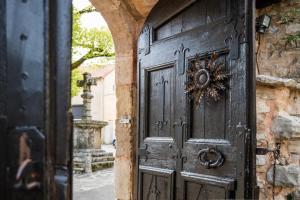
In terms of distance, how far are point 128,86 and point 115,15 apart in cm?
72

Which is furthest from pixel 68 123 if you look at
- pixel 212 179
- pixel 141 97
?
pixel 141 97

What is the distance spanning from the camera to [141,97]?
3.04m

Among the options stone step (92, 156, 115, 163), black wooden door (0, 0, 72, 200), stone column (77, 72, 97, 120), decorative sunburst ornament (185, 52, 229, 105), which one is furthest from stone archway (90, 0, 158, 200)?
stone column (77, 72, 97, 120)

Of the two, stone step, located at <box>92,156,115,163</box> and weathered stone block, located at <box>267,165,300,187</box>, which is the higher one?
weathered stone block, located at <box>267,165,300,187</box>

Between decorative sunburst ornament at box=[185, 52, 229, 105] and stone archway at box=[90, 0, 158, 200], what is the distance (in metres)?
1.00

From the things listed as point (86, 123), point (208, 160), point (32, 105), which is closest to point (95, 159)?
point (86, 123)

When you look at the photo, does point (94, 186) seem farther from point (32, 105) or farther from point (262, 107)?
point (32, 105)

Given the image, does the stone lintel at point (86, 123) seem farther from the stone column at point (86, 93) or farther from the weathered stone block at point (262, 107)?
the weathered stone block at point (262, 107)

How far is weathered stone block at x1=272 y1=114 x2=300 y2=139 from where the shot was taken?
273cm

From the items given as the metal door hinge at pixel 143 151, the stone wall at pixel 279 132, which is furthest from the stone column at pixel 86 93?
the stone wall at pixel 279 132

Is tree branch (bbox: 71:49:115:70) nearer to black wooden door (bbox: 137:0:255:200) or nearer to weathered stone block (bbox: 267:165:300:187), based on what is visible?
black wooden door (bbox: 137:0:255:200)

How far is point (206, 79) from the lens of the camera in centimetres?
229

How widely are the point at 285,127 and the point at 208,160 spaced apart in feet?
3.01

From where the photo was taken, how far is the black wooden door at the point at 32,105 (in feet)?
1.97
